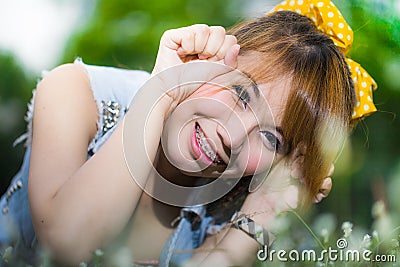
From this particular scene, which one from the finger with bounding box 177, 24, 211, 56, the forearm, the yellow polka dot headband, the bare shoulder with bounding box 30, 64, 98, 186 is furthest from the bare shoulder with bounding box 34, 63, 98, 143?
the yellow polka dot headband

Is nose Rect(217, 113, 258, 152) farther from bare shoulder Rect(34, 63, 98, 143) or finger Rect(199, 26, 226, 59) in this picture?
bare shoulder Rect(34, 63, 98, 143)

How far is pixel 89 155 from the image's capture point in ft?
3.37

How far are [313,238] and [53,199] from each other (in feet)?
1.24

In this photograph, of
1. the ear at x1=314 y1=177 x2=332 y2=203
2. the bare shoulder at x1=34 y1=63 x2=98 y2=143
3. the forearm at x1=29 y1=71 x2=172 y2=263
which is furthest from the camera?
the ear at x1=314 y1=177 x2=332 y2=203

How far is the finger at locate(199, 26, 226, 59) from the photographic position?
2.86 feet

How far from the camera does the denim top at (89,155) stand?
1038mm

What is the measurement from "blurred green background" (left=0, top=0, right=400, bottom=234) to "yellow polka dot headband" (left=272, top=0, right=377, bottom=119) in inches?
3.3

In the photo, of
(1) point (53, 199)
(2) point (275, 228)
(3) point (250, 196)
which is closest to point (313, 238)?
(2) point (275, 228)

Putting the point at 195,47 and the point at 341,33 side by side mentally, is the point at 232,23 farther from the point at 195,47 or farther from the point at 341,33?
the point at 195,47

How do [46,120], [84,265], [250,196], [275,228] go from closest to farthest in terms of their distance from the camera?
[84,265], [275,228], [46,120], [250,196]

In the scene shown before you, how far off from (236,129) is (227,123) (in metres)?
0.02

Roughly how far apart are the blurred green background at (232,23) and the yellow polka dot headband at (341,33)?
83 millimetres

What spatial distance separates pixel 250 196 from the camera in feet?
3.63

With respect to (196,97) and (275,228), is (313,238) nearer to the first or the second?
(275,228)
